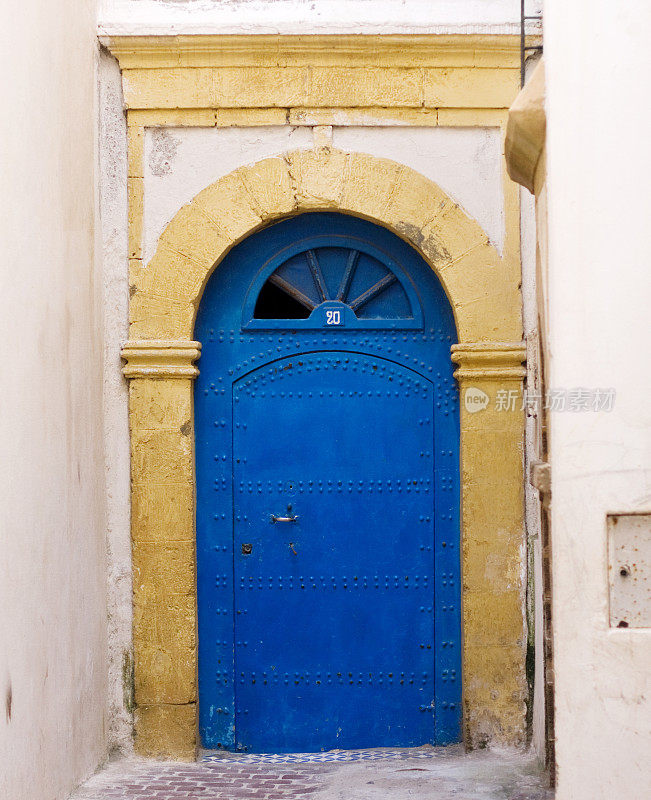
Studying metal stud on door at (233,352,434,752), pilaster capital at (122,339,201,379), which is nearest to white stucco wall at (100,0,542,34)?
pilaster capital at (122,339,201,379)

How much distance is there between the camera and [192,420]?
15.9 feet

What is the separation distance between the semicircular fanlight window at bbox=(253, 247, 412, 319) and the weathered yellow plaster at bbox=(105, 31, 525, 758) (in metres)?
0.26

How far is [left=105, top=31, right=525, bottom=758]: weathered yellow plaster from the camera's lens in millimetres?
4801

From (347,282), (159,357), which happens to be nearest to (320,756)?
(159,357)

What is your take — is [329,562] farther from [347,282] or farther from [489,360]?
[347,282]

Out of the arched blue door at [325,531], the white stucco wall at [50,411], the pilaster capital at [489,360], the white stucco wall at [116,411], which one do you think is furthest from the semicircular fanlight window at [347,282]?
the white stucco wall at [50,411]

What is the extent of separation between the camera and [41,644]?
377 centimetres

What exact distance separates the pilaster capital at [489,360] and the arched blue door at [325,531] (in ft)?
0.55

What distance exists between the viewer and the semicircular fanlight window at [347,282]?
197 inches

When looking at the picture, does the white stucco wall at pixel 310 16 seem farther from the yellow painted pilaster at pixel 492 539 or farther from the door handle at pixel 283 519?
the door handle at pixel 283 519

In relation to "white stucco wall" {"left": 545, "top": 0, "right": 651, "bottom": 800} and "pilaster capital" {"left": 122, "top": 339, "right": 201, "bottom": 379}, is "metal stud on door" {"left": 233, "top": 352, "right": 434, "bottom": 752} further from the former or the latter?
"white stucco wall" {"left": 545, "top": 0, "right": 651, "bottom": 800}

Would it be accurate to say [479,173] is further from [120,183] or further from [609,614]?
[609,614]

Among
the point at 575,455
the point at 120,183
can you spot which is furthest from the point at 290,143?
the point at 575,455

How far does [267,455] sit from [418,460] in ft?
2.50
